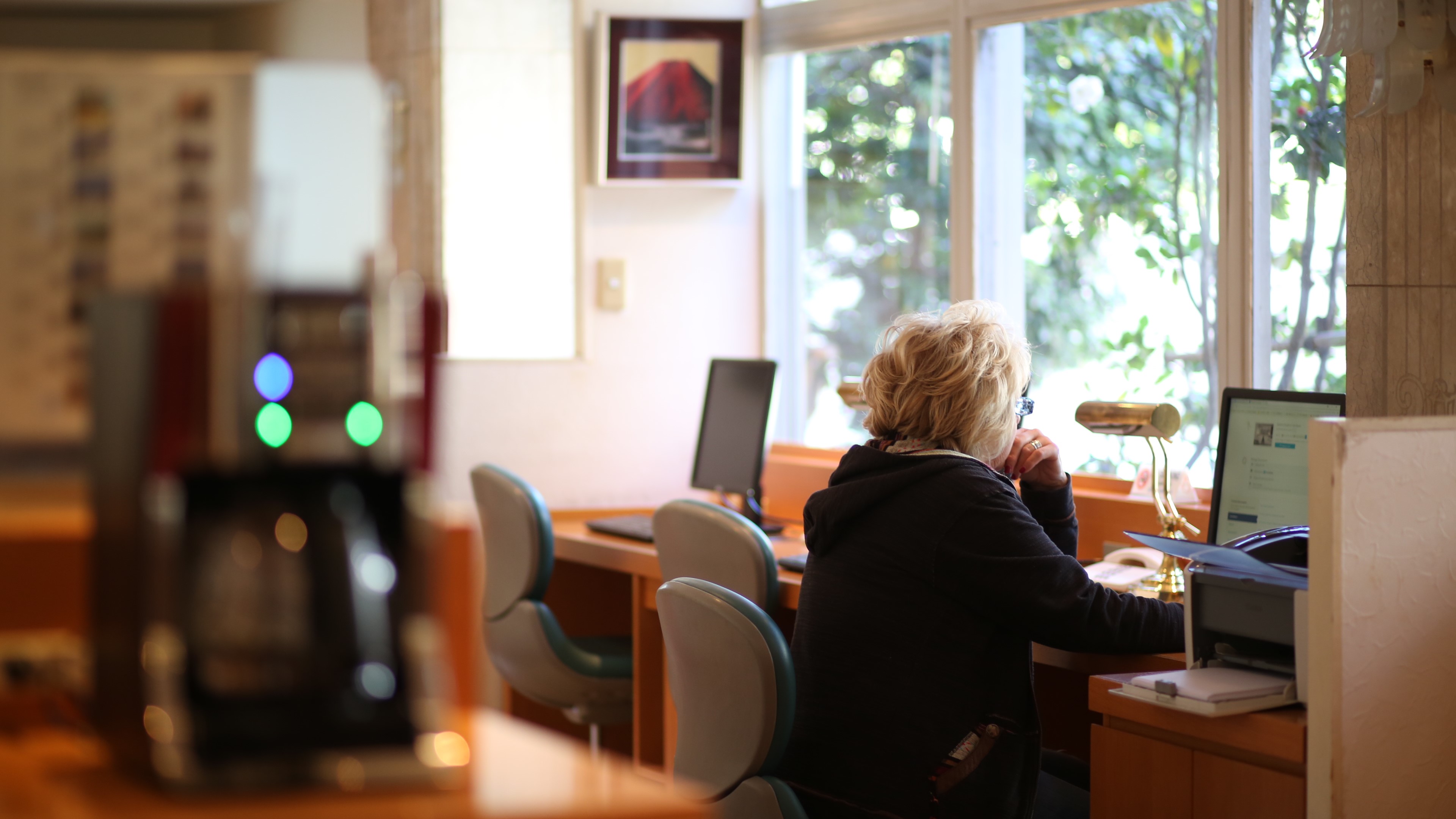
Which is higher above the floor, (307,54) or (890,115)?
(890,115)

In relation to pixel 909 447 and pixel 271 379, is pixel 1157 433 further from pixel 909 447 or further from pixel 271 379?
pixel 271 379

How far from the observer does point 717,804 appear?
78.4 inches

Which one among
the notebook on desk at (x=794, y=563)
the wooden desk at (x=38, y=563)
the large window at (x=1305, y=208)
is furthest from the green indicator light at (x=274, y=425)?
the large window at (x=1305, y=208)

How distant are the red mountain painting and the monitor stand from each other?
3.59 feet

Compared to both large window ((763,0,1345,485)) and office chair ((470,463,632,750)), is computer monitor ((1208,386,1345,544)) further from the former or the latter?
office chair ((470,463,632,750))

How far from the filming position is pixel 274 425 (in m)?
0.79

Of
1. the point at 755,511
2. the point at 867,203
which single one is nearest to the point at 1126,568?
the point at 755,511

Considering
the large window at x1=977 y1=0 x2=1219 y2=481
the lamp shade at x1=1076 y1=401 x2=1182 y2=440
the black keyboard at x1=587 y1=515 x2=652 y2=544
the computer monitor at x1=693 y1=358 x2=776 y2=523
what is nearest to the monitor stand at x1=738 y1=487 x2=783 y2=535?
the computer monitor at x1=693 y1=358 x2=776 y2=523

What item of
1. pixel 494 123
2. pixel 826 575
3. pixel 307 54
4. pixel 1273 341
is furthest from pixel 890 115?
pixel 307 54

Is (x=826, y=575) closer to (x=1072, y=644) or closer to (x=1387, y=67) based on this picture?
(x=1072, y=644)

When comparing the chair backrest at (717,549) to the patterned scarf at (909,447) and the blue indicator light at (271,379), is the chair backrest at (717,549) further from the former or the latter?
the blue indicator light at (271,379)

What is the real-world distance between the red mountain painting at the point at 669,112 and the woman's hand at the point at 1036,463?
6.25 ft

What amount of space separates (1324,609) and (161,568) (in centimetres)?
147

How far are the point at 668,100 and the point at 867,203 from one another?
67 centimetres
